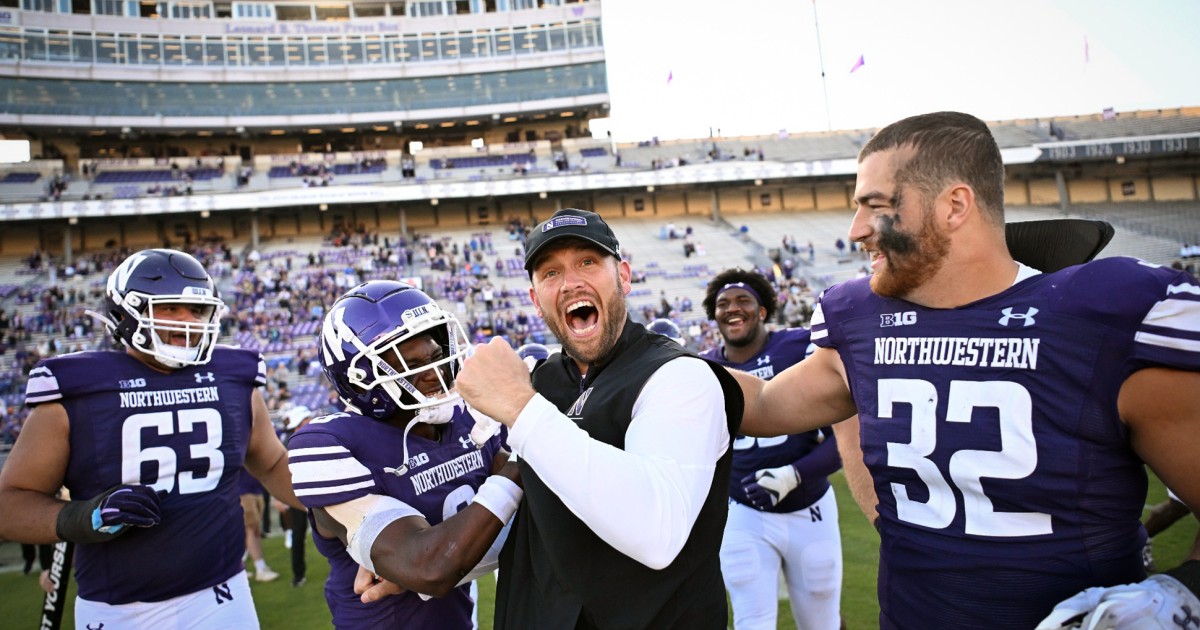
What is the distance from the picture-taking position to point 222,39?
39781 mm

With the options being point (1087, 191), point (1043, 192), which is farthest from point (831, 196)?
point (1087, 191)

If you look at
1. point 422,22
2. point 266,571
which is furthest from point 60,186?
point 266,571

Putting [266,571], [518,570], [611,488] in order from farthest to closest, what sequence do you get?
[266,571]
[518,570]
[611,488]

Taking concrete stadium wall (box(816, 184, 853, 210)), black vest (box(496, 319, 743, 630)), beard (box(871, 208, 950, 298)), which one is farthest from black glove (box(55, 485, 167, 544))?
concrete stadium wall (box(816, 184, 853, 210))

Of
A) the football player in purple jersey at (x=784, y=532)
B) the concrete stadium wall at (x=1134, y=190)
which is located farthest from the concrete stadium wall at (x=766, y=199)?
the football player in purple jersey at (x=784, y=532)

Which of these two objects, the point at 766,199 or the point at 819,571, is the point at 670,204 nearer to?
the point at 766,199

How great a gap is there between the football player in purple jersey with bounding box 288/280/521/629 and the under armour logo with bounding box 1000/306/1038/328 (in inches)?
56.6

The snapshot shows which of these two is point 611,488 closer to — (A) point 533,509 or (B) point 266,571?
(A) point 533,509

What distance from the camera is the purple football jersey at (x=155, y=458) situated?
3.04m

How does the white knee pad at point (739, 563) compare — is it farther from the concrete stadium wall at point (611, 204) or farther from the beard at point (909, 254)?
the concrete stadium wall at point (611, 204)

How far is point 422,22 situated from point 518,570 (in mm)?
45766

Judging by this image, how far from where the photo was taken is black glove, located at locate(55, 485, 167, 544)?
8.89ft

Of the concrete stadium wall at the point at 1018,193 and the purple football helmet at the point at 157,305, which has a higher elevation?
the concrete stadium wall at the point at 1018,193

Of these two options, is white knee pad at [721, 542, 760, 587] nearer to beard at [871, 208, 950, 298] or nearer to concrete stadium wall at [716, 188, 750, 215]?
beard at [871, 208, 950, 298]
